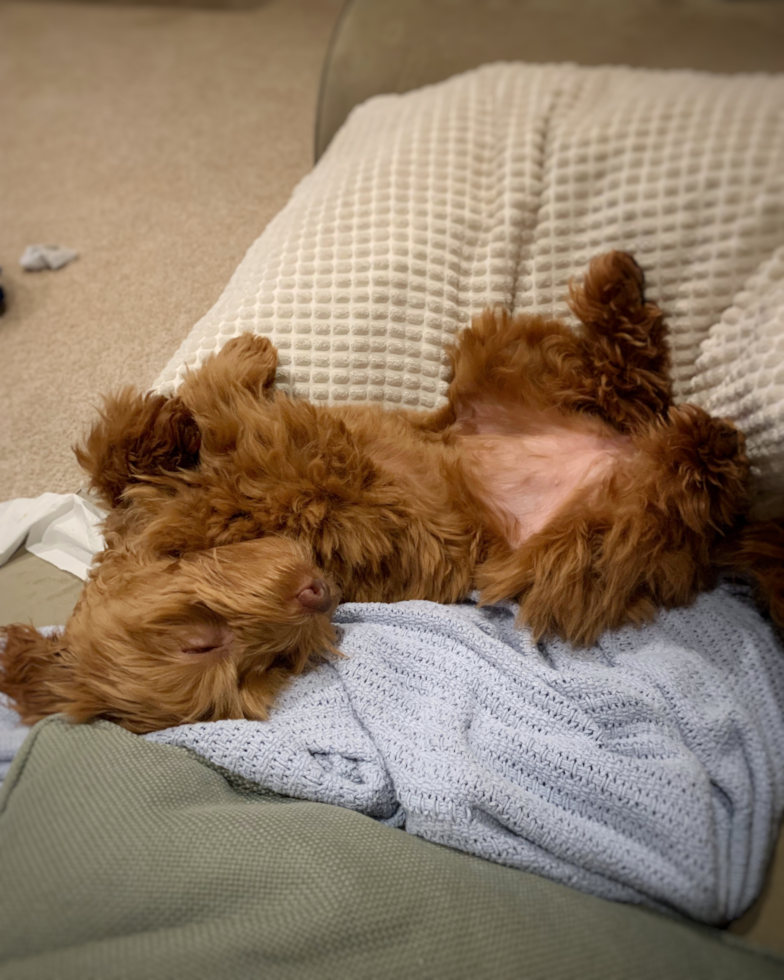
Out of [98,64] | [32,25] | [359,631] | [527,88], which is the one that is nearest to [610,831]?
[359,631]

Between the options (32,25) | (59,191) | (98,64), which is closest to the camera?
(59,191)

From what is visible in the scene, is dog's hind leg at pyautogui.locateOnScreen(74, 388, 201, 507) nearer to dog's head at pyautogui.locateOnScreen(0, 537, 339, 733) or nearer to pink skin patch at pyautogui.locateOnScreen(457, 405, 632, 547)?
dog's head at pyautogui.locateOnScreen(0, 537, 339, 733)

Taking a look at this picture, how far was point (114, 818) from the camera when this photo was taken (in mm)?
1108

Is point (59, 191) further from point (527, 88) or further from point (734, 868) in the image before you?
point (734, 868)

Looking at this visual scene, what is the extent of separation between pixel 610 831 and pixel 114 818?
0.76 m

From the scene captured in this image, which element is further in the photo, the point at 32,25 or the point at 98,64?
the point at 32,25

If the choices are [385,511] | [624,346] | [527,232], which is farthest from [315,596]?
[527,232]

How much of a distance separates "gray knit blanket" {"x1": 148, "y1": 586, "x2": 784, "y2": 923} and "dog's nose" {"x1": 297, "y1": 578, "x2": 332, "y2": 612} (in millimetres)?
142

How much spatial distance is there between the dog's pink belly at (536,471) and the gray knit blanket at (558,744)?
0.18 meters

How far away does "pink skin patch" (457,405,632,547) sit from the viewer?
142cm

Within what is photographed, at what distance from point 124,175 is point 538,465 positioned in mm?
1922

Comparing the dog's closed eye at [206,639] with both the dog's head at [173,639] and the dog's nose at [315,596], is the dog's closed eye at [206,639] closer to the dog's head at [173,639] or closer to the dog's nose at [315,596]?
the dog's head at [173,639]

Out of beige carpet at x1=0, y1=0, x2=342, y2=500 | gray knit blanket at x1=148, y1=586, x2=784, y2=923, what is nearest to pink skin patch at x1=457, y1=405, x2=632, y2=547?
gray knit blanket at x1=148, y1=586, x2=784, y2=923

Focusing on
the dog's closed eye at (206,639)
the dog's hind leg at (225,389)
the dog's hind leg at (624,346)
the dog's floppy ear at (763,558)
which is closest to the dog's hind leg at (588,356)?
the dog's hind leg at (624,346)
